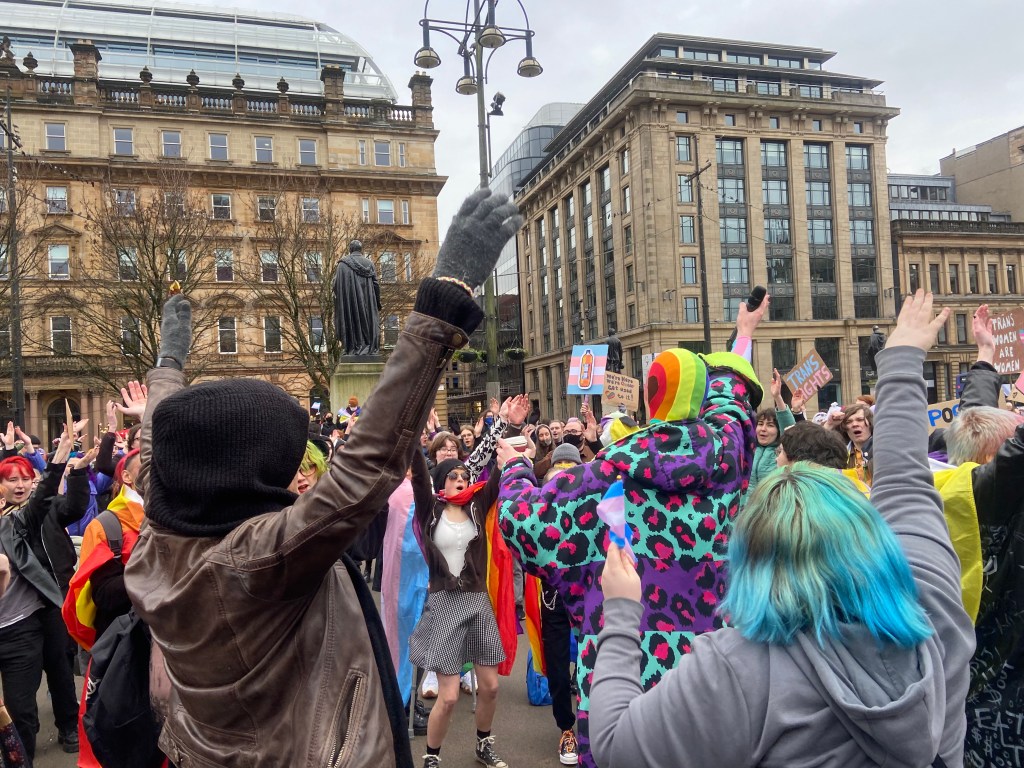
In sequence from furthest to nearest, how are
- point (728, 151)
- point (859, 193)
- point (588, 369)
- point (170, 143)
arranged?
point (859, 193), point (728, 151), point (170, 143), point (588, 369)

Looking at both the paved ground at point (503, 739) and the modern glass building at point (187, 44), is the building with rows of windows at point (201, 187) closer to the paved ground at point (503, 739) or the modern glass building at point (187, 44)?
the modern glass building at point (187, 44)

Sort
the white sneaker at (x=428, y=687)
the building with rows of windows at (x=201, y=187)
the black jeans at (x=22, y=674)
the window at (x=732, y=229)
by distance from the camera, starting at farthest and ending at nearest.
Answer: the window at (x=732, y=229)
the building with rows of windows at (x=201, y=187)
the white sneaker at (x=428, y=687)
the black jeans at (x=22, y=674)

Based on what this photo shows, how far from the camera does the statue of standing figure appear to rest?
12219mm

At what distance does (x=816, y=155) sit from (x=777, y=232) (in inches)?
293

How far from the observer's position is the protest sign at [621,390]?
8703mm

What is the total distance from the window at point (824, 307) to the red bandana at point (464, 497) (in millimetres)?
54793

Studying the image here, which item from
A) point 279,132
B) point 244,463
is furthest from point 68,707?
point 279,132

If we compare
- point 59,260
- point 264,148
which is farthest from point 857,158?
point 59,260

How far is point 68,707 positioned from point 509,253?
84.4 m

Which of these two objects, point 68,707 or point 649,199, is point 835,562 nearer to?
point 68,707

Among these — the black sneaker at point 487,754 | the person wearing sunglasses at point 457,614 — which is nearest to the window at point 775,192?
the person wearing sunglasses at point 457,614

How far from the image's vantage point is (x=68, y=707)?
4984 mm

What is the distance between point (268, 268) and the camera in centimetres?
2977

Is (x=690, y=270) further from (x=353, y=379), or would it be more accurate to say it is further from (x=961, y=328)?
(x=353, y=379)
